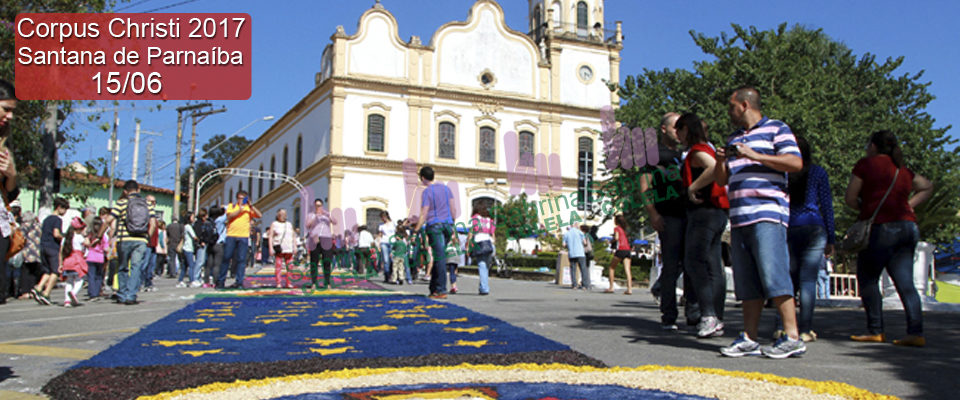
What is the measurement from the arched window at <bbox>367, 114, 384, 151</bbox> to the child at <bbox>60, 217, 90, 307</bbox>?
3306 centimetres

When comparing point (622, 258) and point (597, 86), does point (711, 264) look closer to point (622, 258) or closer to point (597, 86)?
point (622, 258)

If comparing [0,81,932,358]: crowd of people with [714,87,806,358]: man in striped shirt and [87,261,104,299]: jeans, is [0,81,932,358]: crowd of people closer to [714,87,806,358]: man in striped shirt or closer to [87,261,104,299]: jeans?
[714,87,806,358]: man in striped shirt

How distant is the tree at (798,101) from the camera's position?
27.4m

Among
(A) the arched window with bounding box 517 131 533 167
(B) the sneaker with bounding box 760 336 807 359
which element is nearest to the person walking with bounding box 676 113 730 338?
(B) the sneaker with bounding box 760 336 807 359

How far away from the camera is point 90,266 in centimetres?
1205

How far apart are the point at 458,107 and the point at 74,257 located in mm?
35221

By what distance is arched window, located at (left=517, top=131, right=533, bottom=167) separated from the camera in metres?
46.5

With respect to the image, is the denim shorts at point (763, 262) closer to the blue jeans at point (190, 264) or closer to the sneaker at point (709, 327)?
the sneaker at point (709, 327)

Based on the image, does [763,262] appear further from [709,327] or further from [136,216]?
[136,216]

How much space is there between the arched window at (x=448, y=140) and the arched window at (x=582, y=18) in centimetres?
1070

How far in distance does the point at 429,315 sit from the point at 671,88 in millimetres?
24732

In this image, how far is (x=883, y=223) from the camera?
243 inches
